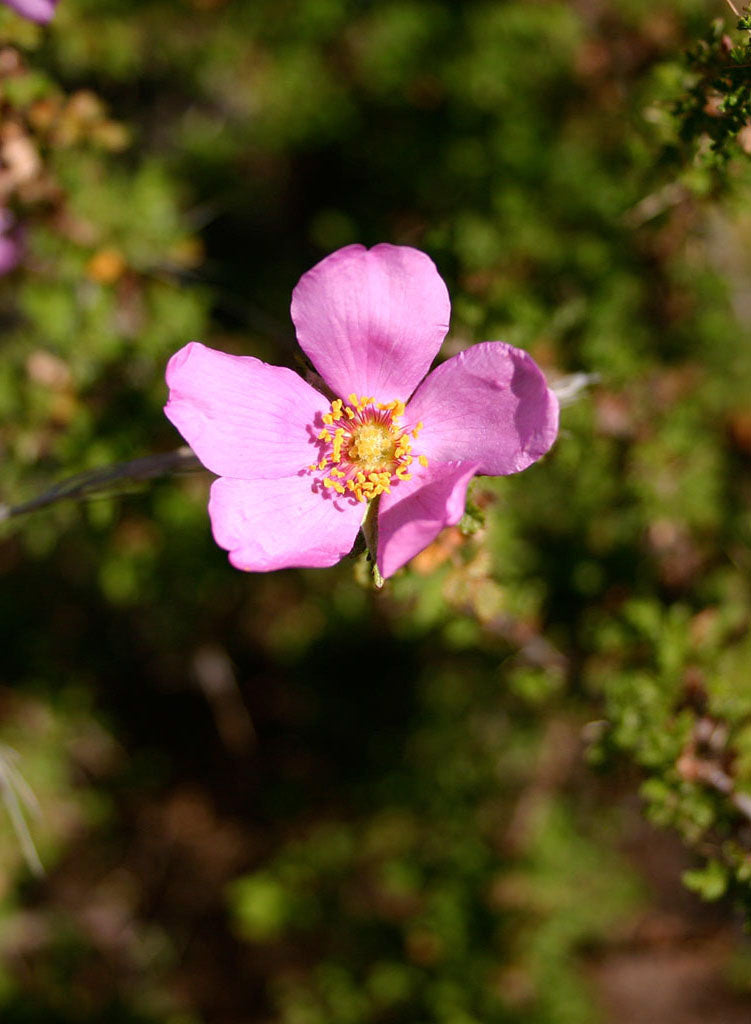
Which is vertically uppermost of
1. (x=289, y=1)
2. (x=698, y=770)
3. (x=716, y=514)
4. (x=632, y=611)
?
(x=289, y=1)

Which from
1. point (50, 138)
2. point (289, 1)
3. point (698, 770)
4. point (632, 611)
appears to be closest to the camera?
point (698, 770)

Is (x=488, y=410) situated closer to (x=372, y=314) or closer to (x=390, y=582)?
(x=372, y=314)

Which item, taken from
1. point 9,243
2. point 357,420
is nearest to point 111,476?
point 357,420

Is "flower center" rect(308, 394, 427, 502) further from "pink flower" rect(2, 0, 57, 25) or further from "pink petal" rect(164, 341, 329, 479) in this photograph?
"pink flower" rect(2, 0, 57, 25)

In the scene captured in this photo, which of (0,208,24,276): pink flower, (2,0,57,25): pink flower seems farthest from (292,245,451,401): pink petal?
(0,208,24,276): pink flower

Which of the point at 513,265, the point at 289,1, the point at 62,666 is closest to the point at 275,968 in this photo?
the point at 62,666

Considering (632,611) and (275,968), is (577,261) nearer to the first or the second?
(632,611)

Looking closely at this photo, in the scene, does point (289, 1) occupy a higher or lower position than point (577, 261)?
higher
